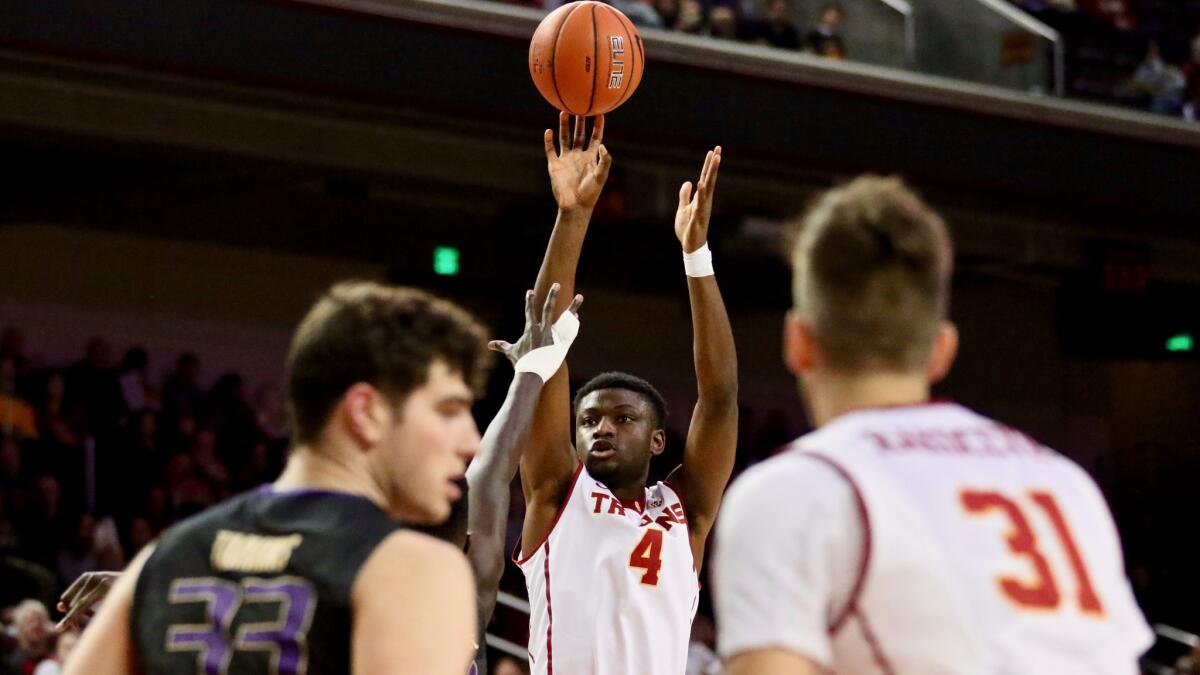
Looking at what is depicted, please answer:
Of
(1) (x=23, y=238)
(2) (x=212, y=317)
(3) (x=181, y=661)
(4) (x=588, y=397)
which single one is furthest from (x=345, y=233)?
(3) (x=181, y=661)

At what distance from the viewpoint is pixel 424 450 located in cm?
249

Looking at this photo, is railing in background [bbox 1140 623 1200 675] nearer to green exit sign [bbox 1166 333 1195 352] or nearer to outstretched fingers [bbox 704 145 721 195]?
green exit sign [bbox 1166 333 1195 352]

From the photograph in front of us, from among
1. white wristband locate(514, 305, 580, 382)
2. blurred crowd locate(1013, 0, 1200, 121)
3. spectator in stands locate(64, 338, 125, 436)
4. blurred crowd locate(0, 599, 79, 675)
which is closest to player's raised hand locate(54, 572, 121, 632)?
white wristband locate(514, 305, 580, 382)

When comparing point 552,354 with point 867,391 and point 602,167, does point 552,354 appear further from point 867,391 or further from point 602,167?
point 867,391

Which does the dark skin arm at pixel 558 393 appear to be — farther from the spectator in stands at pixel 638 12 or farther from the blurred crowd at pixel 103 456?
the spectator in stands at pixel 638 12

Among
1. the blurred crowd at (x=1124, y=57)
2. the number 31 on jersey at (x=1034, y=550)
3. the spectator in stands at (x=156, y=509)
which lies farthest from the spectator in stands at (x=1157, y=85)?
the number 31 on jersey at (x=1034, y=550)

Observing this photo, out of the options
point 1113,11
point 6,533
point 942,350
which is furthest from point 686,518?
point 1113,11

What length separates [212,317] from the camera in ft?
46.6

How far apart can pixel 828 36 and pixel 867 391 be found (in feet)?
35.0

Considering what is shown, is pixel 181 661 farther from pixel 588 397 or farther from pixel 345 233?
pixel 345 233

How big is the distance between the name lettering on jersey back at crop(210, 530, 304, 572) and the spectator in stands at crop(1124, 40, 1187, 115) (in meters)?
12.8

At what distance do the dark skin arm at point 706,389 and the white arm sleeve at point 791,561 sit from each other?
286 cm

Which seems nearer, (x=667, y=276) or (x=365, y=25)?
(x=365, y=25)

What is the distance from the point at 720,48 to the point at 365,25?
2.55 metres
